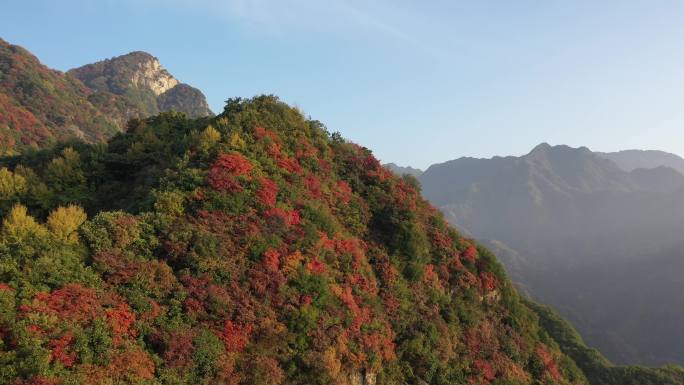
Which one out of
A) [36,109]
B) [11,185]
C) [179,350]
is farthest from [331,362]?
[36,109]

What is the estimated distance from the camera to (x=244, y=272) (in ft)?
54.8

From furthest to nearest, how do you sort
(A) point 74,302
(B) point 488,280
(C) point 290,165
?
(B) point 488,280
(C) point 290,165
(A) point 74,302

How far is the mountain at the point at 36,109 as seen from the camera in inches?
2319

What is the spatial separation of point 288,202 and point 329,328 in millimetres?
7316

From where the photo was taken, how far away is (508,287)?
102ft

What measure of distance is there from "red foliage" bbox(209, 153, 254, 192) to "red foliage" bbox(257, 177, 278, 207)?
99 centimetres

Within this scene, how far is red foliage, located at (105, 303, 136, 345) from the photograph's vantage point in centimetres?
1188

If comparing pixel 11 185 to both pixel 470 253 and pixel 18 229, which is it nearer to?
pixel 18 229

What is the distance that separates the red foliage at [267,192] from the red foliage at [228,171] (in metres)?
0.99

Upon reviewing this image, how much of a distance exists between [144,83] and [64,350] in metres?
171

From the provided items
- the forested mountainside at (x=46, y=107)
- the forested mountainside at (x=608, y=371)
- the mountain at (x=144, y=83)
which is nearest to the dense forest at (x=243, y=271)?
the forested mountainside at (x=608, y=371)

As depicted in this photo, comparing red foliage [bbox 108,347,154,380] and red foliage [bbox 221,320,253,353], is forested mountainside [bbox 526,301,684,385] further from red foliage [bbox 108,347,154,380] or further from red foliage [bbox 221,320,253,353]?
red foliage [bbox 108,347,154,380]

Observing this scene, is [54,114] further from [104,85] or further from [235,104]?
[104,85]

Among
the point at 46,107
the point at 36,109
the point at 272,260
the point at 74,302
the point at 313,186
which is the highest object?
the point at 46,107
